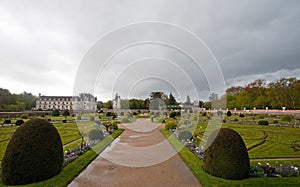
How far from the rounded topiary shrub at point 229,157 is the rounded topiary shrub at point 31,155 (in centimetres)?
518

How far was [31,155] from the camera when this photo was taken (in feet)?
18.2

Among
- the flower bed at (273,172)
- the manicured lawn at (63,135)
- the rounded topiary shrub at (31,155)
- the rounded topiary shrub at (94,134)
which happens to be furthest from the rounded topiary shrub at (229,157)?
the manicured lawn at (63,135)

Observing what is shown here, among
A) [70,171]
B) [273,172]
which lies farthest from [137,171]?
[273,172]

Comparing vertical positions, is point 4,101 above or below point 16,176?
above

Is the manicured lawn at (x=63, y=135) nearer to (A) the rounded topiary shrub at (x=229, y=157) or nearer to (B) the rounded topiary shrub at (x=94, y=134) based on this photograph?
(B) the rounded topiary shrub at (x=94, y=134)

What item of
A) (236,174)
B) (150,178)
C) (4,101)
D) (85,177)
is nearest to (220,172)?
(236,174)

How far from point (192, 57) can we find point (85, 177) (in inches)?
314

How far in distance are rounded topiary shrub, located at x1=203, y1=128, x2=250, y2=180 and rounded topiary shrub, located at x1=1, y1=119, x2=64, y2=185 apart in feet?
17.0

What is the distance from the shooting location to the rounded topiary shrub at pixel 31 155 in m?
5.46

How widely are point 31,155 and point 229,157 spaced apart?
19.6ft

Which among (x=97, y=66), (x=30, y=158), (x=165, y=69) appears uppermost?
(x=165, y=69)

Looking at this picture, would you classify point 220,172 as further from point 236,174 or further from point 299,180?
point 299,180

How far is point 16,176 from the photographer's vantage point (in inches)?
214

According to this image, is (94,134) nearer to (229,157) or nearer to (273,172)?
(229,157)
